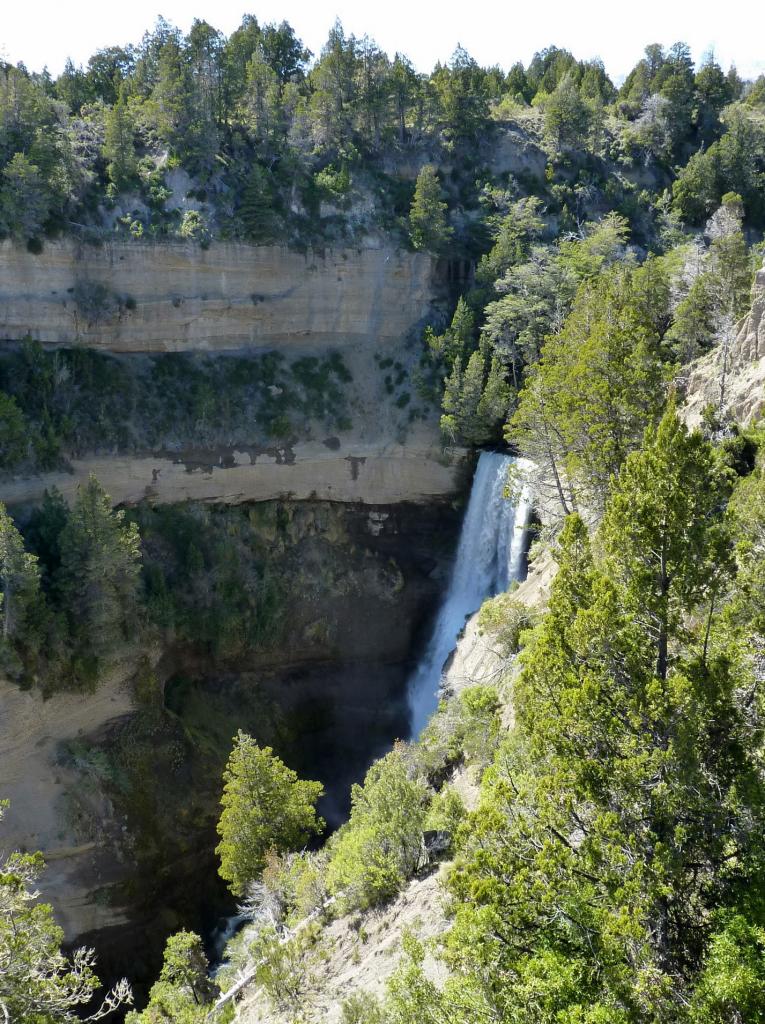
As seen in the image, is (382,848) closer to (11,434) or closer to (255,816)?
(255,816)

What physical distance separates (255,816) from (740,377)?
22347 millimetres

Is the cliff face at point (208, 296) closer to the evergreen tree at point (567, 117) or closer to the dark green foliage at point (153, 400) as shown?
the dark green foliage at point (153, 400)

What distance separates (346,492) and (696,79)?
44.4 metres

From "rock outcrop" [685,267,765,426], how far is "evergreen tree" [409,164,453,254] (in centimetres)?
2149

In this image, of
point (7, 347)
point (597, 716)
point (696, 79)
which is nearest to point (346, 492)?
point (7, 347)

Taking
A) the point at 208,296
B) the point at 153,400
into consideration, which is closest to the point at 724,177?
the point at 208,296

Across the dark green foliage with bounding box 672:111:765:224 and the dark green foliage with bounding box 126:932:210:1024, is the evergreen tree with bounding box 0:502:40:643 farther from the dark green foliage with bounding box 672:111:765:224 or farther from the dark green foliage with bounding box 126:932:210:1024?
the dark green foliage with bounding box 672:111:765:224

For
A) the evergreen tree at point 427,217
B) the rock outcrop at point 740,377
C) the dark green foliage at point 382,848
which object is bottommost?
the dark green foliage at point 382,848

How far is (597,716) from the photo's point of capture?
11859 millimetres

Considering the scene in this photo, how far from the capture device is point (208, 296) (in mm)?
40906

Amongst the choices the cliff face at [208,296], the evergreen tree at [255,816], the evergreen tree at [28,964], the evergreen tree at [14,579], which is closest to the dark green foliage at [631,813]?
the evergreen tree at [28,964]

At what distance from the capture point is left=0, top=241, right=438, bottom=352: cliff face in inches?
1471

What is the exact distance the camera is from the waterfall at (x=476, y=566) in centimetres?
3653

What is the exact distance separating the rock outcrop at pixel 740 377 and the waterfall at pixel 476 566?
1070cm
